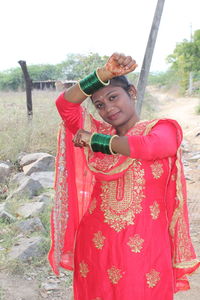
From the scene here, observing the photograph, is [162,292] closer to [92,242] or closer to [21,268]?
[92,242]

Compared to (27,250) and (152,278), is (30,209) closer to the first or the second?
(27,250)

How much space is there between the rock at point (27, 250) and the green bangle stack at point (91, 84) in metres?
2.13

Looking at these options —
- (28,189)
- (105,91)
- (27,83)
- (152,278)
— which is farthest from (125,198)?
(27,83)

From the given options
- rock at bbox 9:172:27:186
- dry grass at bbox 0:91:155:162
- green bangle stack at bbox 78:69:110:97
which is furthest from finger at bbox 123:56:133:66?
dry grass at bbox 0:91:155:162

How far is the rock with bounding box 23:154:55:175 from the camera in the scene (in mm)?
5871

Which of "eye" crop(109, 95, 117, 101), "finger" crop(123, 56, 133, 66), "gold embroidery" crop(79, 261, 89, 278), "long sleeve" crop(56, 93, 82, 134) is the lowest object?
"gold embroidery" crop(79, 261, 89, 278)

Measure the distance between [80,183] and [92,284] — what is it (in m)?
0.49

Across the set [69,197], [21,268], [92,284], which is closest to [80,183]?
[69,197]

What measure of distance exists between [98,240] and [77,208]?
1.05ft

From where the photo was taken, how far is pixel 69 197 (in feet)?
6.59

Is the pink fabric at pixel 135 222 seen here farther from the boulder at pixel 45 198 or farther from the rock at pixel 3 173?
the rock at pixel 3 173

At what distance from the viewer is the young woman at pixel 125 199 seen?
1.57 metres

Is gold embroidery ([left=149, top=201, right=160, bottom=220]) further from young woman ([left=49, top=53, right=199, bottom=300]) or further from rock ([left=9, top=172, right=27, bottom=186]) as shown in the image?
rock ([left=9, top=172, right=27, bottom=186])

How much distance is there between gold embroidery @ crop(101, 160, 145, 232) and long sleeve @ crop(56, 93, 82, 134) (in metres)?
0.34
